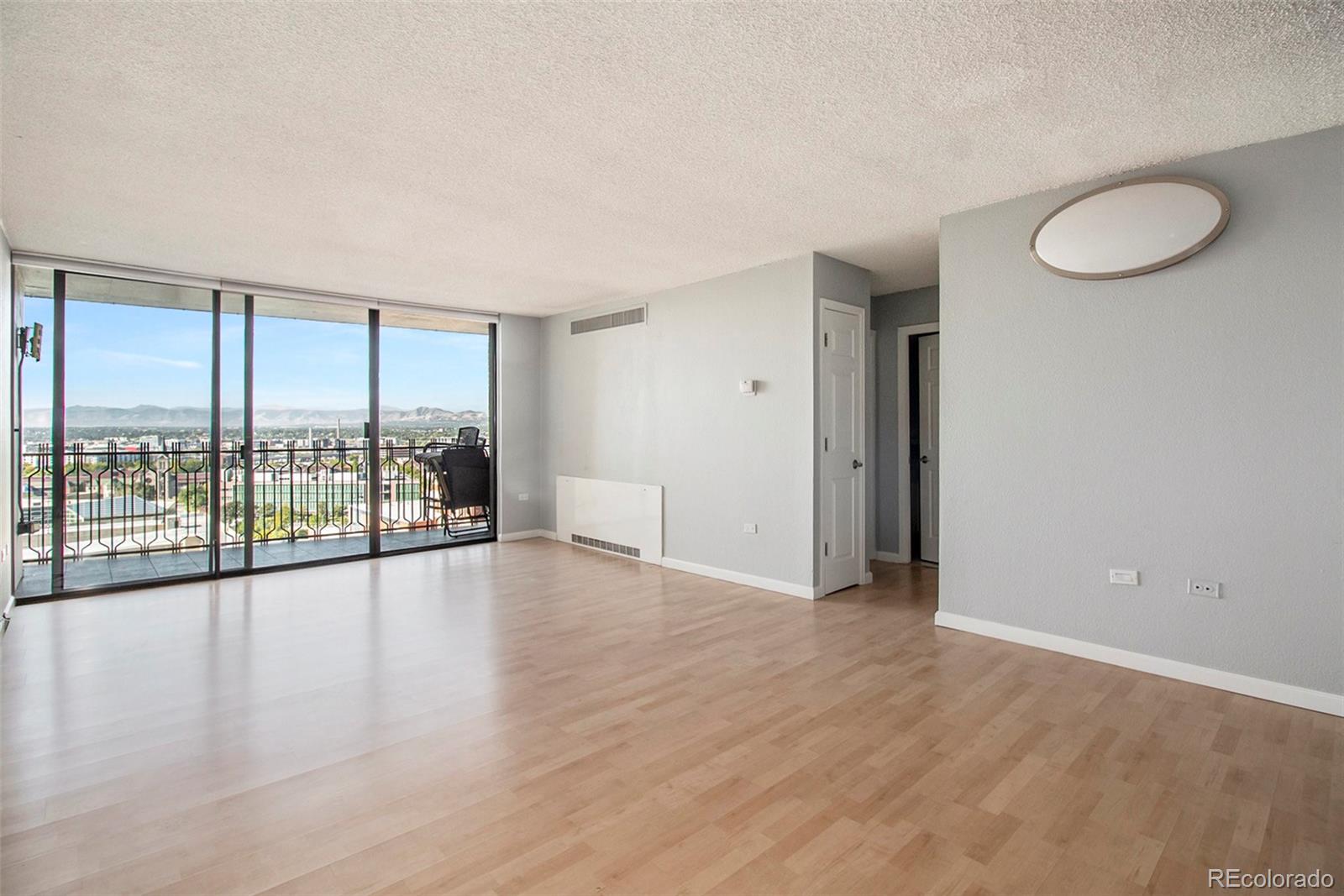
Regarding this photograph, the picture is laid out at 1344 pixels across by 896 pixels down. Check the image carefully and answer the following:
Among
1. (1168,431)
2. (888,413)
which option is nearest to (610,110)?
(1168,431)

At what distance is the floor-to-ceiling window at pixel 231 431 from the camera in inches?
188

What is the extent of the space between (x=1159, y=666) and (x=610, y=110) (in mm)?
3639

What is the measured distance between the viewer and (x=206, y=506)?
5.40 m

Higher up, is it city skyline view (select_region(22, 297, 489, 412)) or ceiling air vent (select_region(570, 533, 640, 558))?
city skyline view (select_region(22, 297, 489, 412))

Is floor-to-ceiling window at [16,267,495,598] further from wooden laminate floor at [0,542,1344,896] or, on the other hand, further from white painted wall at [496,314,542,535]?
wooden laminate floor at [0,542,1344,896]

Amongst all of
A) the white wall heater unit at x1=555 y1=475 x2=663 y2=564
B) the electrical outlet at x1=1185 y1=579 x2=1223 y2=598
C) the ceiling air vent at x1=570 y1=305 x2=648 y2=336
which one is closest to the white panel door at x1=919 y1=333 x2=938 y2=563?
the white wall heater unit at x1=555 y1=475 x2=663 y2=564

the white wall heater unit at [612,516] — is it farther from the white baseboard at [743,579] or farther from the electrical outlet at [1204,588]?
the electrical outlet at [1204,588]

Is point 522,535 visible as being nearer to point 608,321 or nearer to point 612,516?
point 612,516

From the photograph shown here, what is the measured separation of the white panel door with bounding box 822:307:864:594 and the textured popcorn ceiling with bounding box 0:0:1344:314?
3.04 feet

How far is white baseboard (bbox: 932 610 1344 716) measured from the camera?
2729 millimetres

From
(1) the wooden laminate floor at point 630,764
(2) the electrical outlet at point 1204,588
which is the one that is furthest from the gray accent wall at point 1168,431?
(1) the wooden laminate floor at point 630,764

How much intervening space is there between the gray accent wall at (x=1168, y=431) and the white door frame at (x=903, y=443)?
2.04 meters

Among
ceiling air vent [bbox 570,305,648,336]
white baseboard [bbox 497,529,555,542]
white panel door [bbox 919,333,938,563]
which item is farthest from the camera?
white baseboard [bbox 497,529,555,542]

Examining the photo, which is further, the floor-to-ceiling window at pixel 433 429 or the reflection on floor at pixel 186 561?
the floor-to-ceiling window at pixel 433 429
